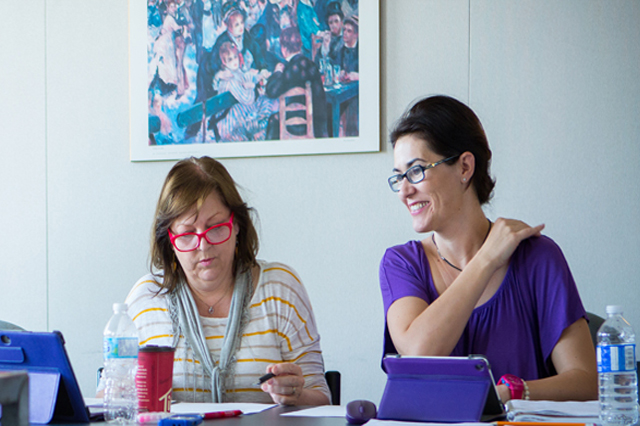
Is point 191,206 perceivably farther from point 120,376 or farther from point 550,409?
point 550,409

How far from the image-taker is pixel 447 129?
184 centimetres

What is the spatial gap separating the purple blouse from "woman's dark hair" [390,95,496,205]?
1.00ft

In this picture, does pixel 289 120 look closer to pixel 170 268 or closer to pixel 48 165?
pixel 170 268

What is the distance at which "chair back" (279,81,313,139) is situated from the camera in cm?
282

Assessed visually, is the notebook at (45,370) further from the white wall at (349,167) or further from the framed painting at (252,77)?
the framed painting at (252,77)

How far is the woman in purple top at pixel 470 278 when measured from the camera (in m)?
1.70

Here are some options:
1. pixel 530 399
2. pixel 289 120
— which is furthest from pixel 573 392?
pixel 289 120

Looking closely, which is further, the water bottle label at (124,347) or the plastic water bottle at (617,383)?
the water bottle label at (124,347)

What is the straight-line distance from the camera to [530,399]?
60.0 inches

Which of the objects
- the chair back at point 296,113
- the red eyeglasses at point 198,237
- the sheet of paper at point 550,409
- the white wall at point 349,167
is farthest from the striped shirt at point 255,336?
the chair back at point 296,113

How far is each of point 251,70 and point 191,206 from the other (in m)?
1.15

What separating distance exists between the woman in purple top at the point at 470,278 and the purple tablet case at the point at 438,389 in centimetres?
43

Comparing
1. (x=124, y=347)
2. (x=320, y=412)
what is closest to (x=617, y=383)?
(x=320, y=412)

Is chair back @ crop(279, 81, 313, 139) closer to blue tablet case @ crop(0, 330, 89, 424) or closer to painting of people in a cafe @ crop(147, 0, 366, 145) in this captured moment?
painting of people in a cafe @ crop(147, 0, 366, 145)
